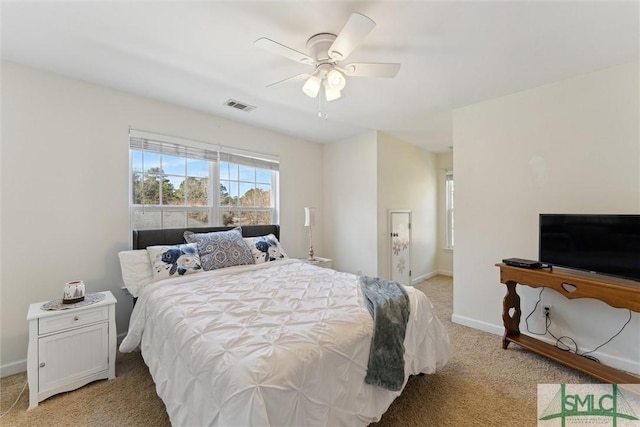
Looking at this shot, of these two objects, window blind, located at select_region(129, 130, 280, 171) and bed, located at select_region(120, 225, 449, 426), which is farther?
window blind, located at select_region(129, 130, 280, 171)

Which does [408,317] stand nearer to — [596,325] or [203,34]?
[596,325]

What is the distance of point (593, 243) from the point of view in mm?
2062

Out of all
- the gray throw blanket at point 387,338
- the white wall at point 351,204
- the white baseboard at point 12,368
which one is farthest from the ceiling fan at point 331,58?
the white baseboard at point 12,368

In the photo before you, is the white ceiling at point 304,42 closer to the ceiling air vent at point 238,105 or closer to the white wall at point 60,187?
the ceiling air vent at point 238,105

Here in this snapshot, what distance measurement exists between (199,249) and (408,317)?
207cm

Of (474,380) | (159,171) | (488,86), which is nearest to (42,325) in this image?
(159,171)

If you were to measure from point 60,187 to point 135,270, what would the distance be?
3.29 ft

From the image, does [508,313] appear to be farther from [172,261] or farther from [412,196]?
[172,261]

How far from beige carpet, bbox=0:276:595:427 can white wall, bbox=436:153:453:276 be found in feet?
10.1

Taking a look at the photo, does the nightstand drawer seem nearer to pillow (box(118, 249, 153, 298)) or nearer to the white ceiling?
pillow (box(118, 249, 153, 298))

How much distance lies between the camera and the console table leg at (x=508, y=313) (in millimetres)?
2480

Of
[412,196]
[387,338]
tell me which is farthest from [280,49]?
[412,196]

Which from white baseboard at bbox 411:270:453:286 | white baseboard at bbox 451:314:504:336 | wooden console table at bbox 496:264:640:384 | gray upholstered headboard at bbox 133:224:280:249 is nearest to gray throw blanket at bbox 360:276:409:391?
wooden console table at bbox 496:264:640:384

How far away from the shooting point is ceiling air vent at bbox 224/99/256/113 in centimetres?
295
